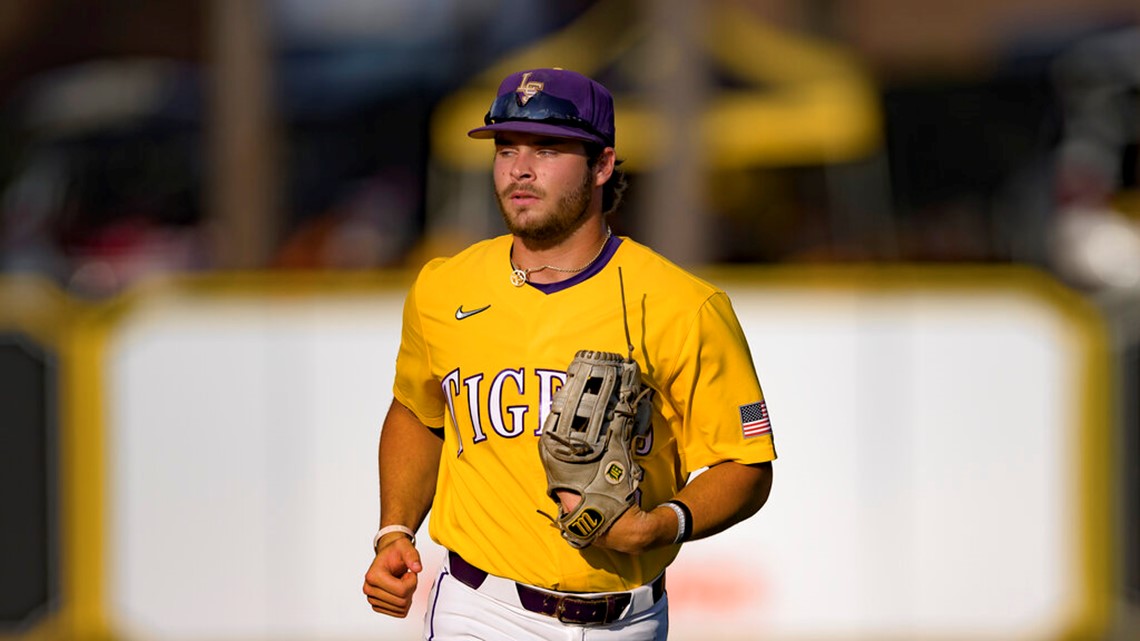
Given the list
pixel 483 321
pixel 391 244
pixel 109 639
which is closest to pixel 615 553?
pixel 483 321

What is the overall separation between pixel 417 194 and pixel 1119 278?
6.54 meters

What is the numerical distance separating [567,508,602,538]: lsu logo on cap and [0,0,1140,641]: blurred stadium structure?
453 cm

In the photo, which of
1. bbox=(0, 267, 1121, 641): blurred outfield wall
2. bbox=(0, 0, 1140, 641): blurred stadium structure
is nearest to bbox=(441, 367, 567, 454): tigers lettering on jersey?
bbox=(0, 267, 1121, 641): blurred outfield wall

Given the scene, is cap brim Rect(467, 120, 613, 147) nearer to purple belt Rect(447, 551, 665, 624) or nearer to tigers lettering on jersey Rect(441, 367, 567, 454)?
tigers lettering on jersey Rect(441, 367, 567, 454)

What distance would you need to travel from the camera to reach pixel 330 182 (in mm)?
16891

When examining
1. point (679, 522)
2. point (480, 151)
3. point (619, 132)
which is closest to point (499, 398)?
point (679, 522)

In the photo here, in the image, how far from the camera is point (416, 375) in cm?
460

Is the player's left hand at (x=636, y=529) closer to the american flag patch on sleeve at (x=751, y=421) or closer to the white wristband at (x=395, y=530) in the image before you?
the american flag patch on sleeve at (x=751, y=421)

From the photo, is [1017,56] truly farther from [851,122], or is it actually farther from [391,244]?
[391,244]

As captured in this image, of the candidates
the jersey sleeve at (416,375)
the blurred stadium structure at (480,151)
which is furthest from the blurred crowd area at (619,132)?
the jersey sleeve at (416,375)

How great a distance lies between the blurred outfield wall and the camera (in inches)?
327

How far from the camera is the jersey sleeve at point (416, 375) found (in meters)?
4.55

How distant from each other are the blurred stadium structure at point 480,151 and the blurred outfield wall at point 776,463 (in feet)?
0.24

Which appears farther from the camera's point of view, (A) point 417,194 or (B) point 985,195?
(B) point 985,195
